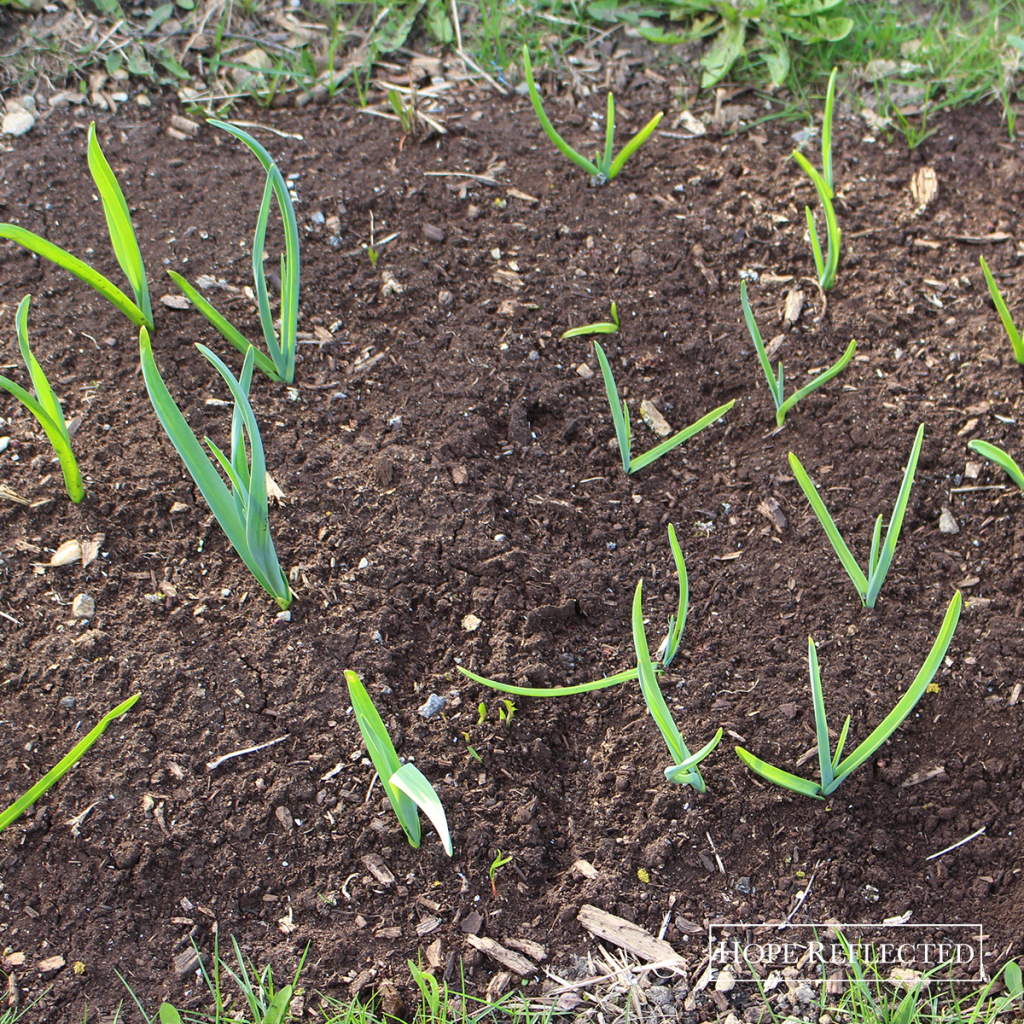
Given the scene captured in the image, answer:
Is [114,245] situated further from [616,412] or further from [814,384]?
[814,384]

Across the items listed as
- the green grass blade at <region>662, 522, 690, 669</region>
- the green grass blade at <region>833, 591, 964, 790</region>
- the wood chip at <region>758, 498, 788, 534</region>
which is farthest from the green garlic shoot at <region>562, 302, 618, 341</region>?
the green grass blade at <region>833, 591, 964, 790</region>

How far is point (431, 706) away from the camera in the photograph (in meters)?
1.54

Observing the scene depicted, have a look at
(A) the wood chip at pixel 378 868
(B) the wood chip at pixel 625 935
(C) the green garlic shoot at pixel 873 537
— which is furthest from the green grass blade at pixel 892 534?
(A) the wood chip at pixel 378 868

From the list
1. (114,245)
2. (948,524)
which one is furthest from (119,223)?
(948,524)

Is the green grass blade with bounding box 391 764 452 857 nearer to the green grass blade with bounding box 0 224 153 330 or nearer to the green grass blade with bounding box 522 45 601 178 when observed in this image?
the green grass blade with bounding box 0 224 153 330

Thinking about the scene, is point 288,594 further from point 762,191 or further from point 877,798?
point 762,191

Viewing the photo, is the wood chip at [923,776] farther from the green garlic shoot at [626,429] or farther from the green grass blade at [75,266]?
the green grass blade at [75,266]

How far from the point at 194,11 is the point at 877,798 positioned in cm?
266

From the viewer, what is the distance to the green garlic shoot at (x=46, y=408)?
1.50m

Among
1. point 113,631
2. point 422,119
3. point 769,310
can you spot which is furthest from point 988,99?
point 113,631

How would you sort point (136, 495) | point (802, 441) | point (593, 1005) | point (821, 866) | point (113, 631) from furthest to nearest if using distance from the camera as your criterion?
point (802, 441) → point (136, 495) → point (113, 631) → point (821, 866) → point (593, 1005)

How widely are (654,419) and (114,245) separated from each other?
1.15 metres

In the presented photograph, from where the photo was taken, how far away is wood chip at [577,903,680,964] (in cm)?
133

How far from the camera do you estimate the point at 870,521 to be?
1.77 m
